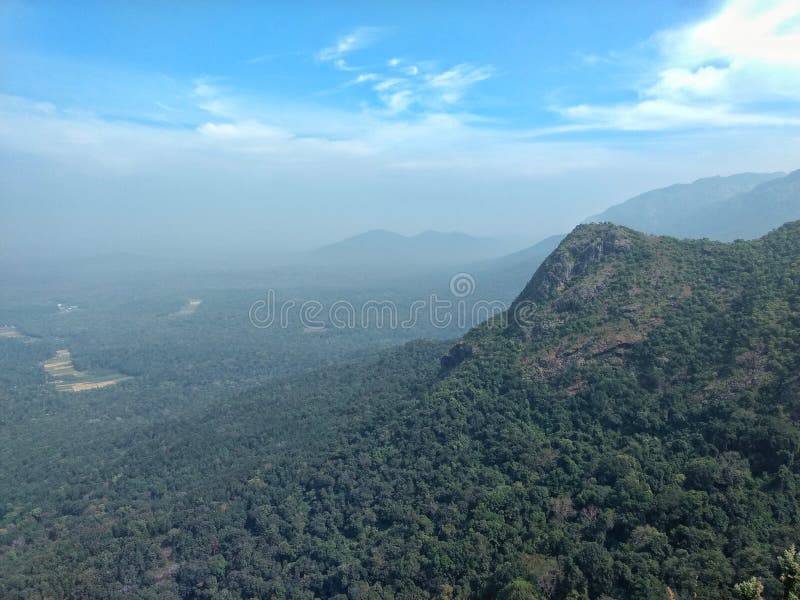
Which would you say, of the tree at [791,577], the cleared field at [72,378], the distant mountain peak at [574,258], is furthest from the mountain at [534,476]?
the cleared field at [72,378]

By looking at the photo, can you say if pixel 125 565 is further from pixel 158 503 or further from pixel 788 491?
pixel 788 491

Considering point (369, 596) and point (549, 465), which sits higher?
point (549, 465)

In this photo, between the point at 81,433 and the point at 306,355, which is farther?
the point at 306,355

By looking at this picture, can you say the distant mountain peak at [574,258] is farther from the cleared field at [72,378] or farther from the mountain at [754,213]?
the mountain at [754,213]

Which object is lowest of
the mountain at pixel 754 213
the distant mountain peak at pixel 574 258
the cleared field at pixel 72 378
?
the cleared field at pixel 72 378

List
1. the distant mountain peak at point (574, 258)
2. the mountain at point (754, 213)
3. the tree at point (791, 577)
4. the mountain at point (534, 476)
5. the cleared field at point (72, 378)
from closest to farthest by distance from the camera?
1. the tree at point (791, 577)
2. the mountain at point (534, 476)
3. the distant mountain peak at point (574, 258)
4. the cleared field at point (72, 378)
5. the mountain at point (754, 213)

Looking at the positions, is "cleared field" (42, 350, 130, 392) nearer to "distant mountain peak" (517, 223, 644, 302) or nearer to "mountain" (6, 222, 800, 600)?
"mountain" (6, 222, 800, 600)

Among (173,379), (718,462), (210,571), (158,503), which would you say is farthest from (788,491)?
(173,379)

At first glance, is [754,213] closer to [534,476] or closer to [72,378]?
[534,476]
